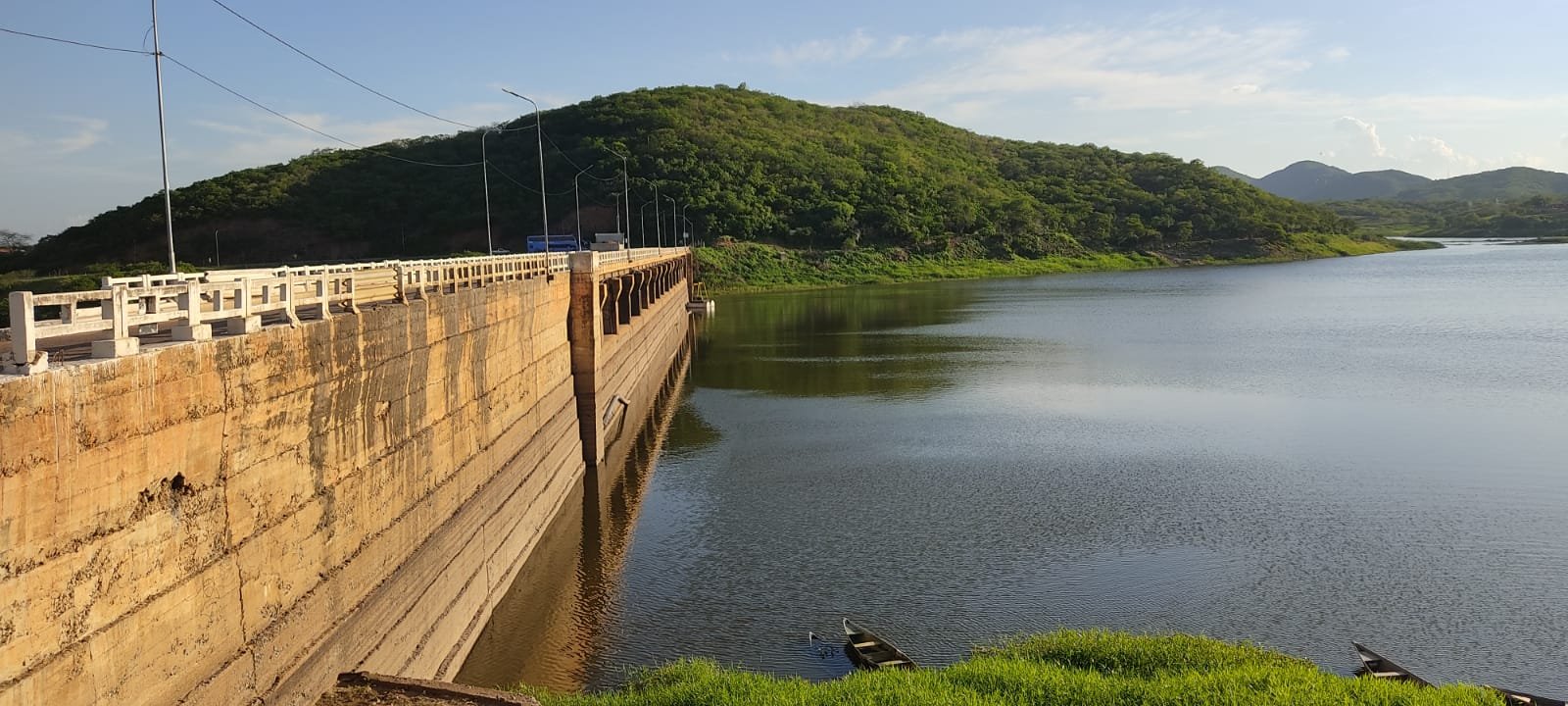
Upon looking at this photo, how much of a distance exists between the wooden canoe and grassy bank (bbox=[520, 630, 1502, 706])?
2.19 feet

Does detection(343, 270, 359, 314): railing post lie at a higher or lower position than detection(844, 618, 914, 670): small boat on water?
higher

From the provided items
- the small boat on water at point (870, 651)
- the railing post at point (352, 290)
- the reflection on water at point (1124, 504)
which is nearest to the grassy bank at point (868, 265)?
the reflection on water at point (1124, 504)

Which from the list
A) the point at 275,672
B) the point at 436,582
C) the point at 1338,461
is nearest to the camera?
the point at 275,672

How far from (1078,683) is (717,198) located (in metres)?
109

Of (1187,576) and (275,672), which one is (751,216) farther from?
(275,672)

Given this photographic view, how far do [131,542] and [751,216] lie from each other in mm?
110188

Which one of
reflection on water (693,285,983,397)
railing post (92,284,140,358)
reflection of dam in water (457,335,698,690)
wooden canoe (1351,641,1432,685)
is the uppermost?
railing post (92,284,140,358)

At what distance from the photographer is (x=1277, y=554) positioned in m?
18.8

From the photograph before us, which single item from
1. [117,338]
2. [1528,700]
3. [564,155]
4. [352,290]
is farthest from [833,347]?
[564,155]

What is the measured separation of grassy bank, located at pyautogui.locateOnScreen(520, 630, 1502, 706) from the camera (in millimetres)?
11562

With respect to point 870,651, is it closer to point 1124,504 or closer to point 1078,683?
point 1078,683

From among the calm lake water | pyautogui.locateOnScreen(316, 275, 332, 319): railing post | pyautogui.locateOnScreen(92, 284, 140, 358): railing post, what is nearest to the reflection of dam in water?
the calm lake water

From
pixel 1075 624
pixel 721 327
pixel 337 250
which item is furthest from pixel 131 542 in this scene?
pixel 337 250

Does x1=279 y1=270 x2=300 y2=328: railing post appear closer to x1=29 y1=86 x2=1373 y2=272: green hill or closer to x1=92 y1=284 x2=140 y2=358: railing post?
x1=92 y1=284 x2=140 y2=358: railing post
